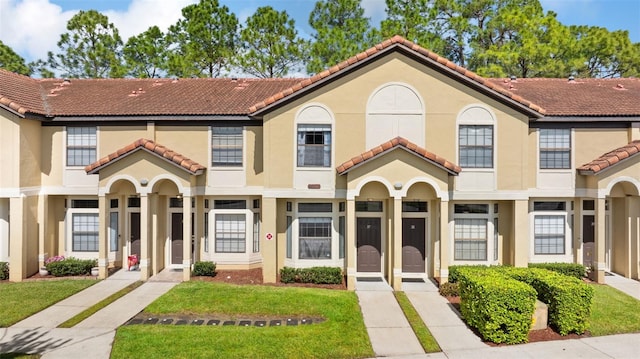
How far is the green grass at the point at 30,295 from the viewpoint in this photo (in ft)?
37.0

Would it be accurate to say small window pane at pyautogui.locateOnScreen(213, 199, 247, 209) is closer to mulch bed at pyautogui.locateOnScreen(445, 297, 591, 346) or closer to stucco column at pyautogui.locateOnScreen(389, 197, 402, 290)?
stucco column at pyautogui.locateOnScreen(389, 197, 402, 290)

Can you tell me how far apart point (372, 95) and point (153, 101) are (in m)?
9.40

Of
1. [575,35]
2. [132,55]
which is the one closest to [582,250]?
[575,35]

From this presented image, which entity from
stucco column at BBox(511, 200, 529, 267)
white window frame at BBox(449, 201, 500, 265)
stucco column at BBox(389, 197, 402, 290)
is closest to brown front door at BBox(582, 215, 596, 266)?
stucco column at BBox(511, 200, 529, 267)

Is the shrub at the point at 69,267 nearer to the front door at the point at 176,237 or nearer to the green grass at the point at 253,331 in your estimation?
the front door at the point at 176,237

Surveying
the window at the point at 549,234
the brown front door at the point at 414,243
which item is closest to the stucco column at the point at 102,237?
the brown front door at the point at 414,243

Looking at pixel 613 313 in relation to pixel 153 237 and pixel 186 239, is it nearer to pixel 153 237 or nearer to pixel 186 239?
pixel 186 239

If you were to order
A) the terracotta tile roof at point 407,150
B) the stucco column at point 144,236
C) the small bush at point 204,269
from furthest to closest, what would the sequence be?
the small bush at point 204,269, the stucco column at point 144,236, the terracotta tile roof at point 407,150

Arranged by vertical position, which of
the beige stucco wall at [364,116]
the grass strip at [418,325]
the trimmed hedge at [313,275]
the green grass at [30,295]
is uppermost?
the beige stucco wall at [364,116]

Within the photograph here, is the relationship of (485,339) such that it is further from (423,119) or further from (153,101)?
(153,101)

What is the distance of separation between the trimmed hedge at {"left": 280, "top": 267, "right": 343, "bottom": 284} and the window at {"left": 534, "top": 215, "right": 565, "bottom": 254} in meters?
8.22

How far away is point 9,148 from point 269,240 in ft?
34.1

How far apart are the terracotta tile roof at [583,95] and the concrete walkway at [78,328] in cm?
1631

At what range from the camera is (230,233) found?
16.3 meters
